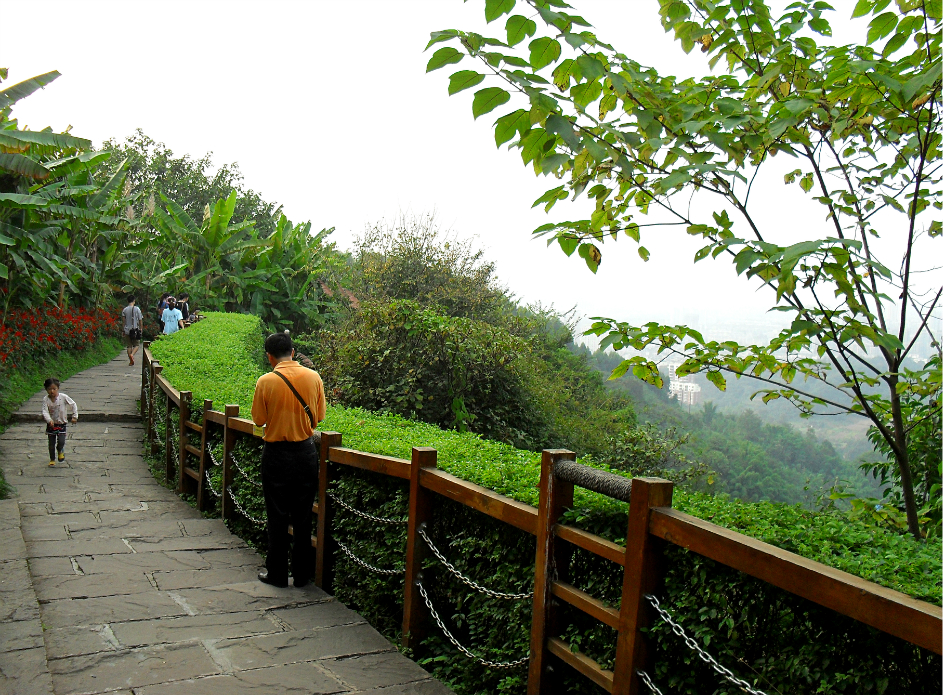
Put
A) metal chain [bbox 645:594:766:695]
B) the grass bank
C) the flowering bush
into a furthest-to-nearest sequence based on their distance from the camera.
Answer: the flowering bush
the grass bank
metal chain [bbox 645:594:766:695]

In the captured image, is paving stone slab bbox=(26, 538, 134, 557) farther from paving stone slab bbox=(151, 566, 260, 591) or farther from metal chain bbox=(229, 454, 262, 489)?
metal chain bbox=(229, 454, 262, 489)

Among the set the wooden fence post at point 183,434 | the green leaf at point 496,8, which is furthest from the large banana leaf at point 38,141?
the green leaf at point 496,8

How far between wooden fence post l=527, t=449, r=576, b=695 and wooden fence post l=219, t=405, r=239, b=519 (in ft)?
14.7

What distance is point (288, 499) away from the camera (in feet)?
18.4

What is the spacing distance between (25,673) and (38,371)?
15217 mm

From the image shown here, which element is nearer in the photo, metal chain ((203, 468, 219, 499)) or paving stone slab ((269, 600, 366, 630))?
paving stone slab ((269, 600, 366, 630))

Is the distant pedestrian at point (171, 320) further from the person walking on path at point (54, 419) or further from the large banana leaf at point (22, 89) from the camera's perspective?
the person walking on path at point (54, 419)

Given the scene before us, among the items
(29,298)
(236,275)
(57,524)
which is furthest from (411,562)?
(236,275)

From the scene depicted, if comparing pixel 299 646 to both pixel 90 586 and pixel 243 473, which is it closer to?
pixel 90 586

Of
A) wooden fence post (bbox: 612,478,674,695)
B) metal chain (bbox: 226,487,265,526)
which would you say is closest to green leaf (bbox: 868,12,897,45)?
wooden fence post (bbox: 612,478,674,695)

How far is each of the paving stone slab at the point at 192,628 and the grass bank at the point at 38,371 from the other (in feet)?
31.8

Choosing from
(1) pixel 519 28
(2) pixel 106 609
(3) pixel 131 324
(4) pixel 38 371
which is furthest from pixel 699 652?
(3) pixel 131 324

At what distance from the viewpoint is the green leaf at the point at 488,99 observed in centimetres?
245

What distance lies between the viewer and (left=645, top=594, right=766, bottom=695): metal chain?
234cm
